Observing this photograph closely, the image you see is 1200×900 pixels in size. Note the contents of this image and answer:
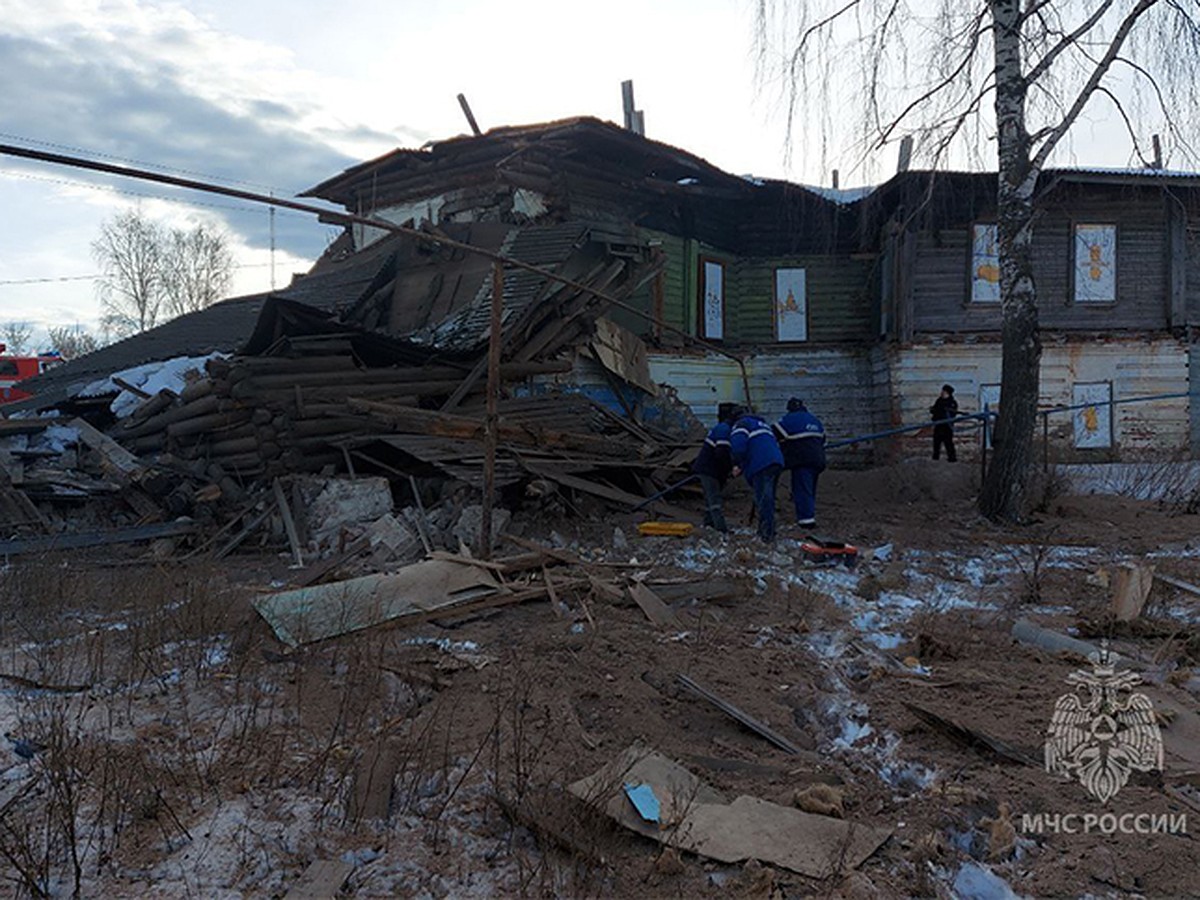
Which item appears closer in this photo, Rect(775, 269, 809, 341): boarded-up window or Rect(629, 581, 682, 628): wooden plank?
Rect(629, 581, 682, 628): wooden plank

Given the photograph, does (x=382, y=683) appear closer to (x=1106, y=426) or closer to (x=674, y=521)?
(x=674, y=521)

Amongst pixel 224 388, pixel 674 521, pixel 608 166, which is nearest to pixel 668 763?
pixel 674 521

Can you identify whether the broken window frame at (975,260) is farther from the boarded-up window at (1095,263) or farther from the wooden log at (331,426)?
the wooden log at (331,426)

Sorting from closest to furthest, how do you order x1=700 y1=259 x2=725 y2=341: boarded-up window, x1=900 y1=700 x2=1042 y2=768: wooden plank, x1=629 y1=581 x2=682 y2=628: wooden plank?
x1=900 y1=700 x2=1042 y2=768: wooden plank < x1=629 y1=581 x2=682 y2=628: wooden plank < x1=700 y1=259 x2=725 y2=341: boarded-up window

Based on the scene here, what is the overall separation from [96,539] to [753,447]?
7.04 m

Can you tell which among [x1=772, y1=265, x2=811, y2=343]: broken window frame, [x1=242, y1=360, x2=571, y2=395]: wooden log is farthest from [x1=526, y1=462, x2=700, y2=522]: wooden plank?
[x1=772, y1=265, x2=811, y2=343]: broken window frame

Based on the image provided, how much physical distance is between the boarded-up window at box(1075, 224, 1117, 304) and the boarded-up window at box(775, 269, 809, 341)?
5693 millimetres

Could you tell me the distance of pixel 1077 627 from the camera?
233 inches

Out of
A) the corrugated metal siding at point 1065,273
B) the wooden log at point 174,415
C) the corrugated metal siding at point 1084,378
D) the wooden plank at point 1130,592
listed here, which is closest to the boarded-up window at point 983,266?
the corrugated metal siding at point 1065,273

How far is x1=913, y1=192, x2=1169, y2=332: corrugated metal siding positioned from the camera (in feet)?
59.5

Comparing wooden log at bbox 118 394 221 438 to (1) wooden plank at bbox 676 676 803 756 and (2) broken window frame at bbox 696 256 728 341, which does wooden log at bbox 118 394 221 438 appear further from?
(2) broken window frame at bbox 696 256 728 341

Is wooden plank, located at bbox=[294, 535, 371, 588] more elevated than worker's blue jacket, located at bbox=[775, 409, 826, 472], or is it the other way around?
worker's blue jacket, located at bbox=[775, 409, 826, 472]

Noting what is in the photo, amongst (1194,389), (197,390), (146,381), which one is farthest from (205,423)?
(1194,389)

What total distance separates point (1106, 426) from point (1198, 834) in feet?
56.6
